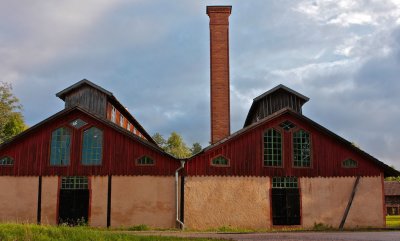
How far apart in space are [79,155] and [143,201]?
444 centimetres

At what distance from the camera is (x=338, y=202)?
28688 millimetres

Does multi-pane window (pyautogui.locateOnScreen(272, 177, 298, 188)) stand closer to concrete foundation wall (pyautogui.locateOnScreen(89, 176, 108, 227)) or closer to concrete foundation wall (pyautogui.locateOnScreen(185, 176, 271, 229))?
concrete foundation wall (pyautogui.locateOnScreen(185, 176, 271, 229))

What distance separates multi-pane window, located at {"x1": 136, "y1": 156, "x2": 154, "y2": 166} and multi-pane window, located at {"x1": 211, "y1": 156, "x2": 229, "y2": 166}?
3472 mm

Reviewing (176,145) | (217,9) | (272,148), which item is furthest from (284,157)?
(176,145)

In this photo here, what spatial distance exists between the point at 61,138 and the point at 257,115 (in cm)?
1480

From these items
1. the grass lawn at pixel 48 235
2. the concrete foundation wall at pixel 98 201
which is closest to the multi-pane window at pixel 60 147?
the concrete foundation wall at pixel 98 201

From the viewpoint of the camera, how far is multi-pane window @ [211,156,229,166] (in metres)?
28.1

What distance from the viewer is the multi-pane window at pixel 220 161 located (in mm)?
28053

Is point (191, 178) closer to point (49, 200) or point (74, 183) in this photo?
point (74, 183)

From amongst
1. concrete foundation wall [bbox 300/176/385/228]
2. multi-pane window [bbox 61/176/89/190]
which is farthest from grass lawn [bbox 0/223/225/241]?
concrete foundation wall [bbox 300/176/385/228]

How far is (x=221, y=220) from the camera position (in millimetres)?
27594

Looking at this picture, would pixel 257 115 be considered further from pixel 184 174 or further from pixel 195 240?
pixel 195 240

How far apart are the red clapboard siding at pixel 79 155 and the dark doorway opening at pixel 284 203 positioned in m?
5.86

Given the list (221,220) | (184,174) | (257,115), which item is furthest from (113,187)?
(257,115)
